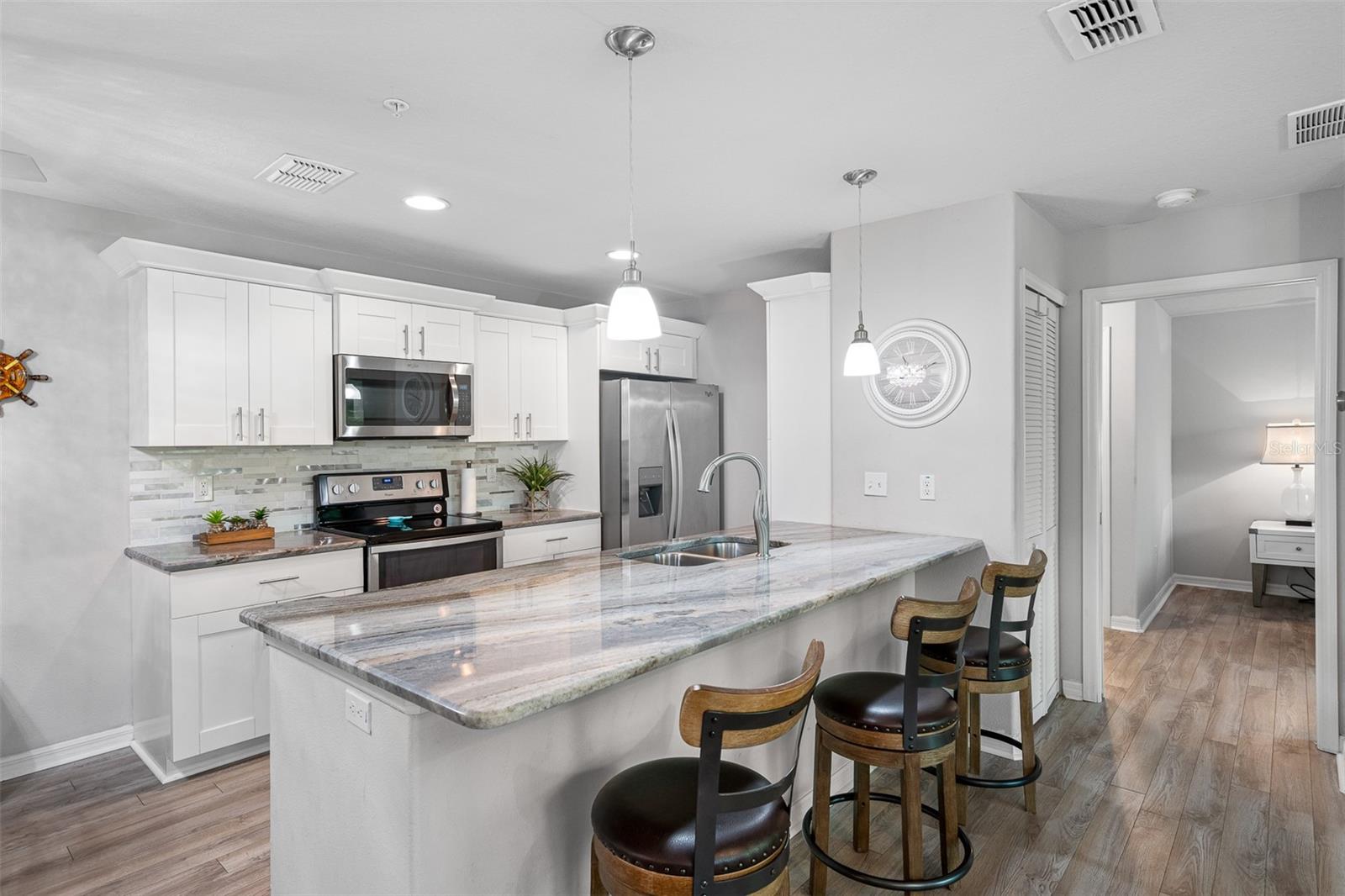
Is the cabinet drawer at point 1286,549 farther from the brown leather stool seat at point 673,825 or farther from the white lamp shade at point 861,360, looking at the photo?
the brown leather stool seat at point 673,825

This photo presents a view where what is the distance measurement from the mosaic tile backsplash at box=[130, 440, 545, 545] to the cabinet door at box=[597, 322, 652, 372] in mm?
1012

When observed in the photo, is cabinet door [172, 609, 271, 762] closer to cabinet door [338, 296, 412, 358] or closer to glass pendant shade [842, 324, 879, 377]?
Result: cabinet door [338, 296, 412, 358]

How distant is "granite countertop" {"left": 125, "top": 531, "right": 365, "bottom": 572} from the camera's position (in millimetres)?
2945

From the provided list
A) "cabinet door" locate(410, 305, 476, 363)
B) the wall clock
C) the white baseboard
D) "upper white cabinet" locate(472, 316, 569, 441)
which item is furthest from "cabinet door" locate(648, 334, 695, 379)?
the white baseboard

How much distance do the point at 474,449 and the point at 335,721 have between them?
3093 millimetres

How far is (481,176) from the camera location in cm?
284

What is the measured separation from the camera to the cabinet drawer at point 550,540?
4121 millimetres

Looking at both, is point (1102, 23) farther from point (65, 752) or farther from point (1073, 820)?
point (65, 752)

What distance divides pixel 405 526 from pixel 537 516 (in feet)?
2.75

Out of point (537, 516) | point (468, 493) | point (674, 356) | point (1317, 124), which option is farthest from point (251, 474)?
point (1317, 124)

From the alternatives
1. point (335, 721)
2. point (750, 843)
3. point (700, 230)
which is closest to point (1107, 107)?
point (700, 230)

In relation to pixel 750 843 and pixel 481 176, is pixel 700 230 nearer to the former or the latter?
pixel 481 176

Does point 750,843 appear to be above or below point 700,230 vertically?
below

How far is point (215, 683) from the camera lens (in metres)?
3.04
